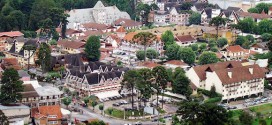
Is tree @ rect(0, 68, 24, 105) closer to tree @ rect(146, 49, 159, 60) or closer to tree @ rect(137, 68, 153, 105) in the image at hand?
tree @ rect(137, 68, 153, 105)

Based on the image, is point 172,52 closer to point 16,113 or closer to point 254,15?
point 16,113

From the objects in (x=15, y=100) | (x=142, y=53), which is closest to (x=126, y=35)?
(x=142, y=53)

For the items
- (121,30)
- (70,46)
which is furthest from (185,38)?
(70,46)

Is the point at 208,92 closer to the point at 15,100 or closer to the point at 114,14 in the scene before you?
the point at 15,100

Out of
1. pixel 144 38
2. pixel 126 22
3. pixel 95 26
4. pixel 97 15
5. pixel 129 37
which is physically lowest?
pixel 129 37

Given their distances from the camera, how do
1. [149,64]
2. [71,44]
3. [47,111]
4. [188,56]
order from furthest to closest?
[71,44], [188,56], [149,64], [47,111]

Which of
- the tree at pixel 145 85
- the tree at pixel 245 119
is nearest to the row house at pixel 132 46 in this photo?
the tree at pixel 145 85
